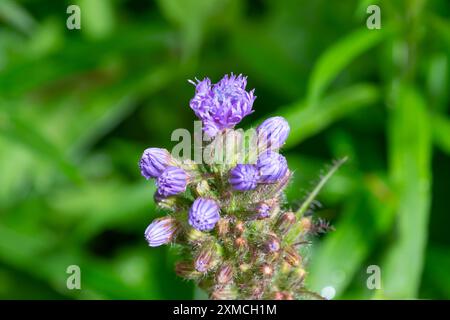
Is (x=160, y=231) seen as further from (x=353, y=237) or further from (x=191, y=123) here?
(x=191, y=123)

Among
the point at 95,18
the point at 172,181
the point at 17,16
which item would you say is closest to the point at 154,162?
the point at 172,181

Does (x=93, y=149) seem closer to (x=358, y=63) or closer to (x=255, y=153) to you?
(x=358, y=63)

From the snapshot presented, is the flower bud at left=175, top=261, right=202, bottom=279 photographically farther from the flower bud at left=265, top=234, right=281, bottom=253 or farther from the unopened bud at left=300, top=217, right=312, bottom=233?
the unopened bud at left=300, top=217, right=312, bottom=233

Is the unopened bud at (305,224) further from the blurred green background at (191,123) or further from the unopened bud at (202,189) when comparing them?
the blurred green background at (191,123)

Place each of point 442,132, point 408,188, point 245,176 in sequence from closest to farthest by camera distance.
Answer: point 245,176 < point 408,188 < point 442,132

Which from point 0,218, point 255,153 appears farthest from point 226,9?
point 255,153

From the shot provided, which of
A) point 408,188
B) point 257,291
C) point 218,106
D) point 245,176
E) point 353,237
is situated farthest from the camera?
point 353,237

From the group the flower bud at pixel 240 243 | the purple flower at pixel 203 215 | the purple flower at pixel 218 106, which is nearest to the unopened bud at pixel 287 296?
the flower bud at pixel 240 243

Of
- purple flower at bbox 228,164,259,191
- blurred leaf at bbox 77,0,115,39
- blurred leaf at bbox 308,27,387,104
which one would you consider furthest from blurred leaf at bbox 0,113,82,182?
purple flower at bbox 228,164,259,191
